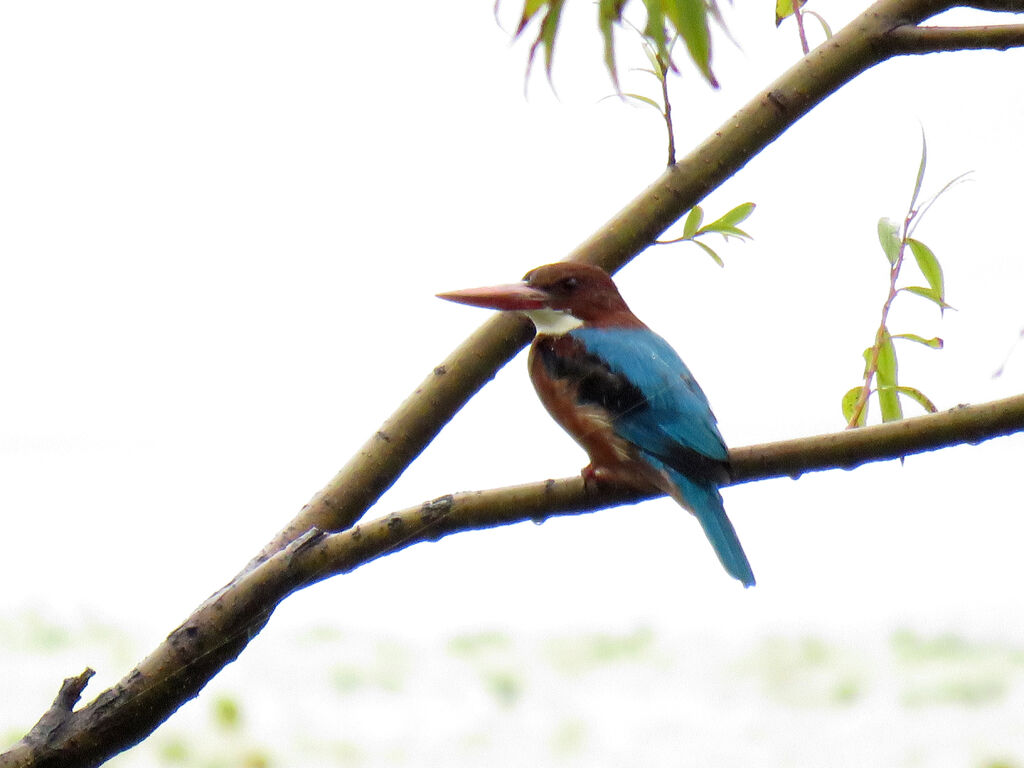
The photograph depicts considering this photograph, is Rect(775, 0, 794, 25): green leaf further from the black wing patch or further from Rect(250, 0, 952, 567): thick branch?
the black wing patch

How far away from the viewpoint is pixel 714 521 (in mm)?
881

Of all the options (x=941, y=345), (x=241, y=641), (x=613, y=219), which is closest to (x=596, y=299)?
(x=613, y=219)

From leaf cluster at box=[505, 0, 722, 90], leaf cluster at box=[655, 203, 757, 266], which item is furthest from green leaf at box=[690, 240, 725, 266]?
leaf cluster at box=[505, 0, 722, 90]

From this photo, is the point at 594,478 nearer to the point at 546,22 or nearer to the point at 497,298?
the point at 497,298

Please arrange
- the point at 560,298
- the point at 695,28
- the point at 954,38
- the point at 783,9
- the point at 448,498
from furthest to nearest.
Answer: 1. the point at 560,298
2. the point at 783,9
3. the point at 954,38
4. the point at 448,498
5. the point at 695,28

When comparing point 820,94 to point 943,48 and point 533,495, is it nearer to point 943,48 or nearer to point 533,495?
point 943,48

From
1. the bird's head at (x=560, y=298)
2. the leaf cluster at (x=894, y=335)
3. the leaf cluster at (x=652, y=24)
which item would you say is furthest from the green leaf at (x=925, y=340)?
the leaf cluster at (x=652, y=24)

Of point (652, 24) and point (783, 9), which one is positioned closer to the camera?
point (652, 24)

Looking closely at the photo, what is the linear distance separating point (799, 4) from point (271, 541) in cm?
53

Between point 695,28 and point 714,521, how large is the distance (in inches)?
20.7

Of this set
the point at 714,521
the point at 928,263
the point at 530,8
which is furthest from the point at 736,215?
the point at 530,8

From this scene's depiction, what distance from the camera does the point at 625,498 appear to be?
75 centimetres

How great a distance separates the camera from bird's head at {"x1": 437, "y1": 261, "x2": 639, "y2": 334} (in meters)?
0.91

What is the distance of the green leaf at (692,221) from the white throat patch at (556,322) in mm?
203
